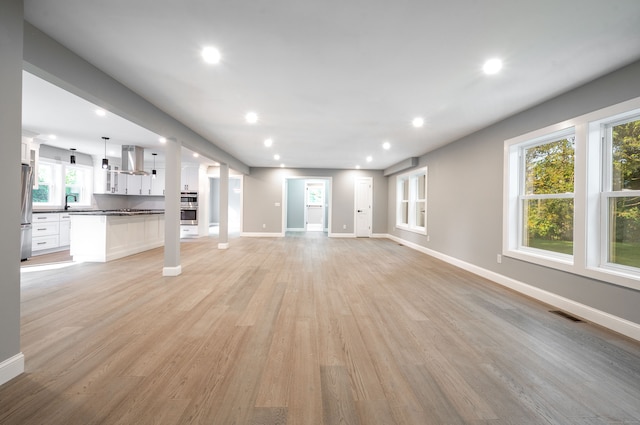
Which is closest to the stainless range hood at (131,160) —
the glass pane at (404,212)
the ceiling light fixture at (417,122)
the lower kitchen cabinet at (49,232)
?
the lower kitchen cabinet at (49,232)

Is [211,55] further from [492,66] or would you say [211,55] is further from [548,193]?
[548,193]

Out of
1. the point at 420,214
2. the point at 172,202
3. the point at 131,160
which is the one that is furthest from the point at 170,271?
the point at 420,214

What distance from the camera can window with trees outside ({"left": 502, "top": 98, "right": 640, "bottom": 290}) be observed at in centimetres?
264

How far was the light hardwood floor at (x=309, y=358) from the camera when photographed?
148 centimetres

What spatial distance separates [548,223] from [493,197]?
2.68 feet

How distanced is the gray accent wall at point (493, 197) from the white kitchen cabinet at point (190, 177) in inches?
275

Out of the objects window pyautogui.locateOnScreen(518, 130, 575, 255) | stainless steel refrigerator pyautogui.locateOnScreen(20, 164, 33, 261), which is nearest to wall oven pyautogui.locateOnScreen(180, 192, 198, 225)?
stainless steel refrigerator pyautogui.locateOnScreen(20, 164, 33, 261)

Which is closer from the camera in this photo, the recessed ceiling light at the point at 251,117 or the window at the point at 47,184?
the recessed ceiling light at the point at 251,117

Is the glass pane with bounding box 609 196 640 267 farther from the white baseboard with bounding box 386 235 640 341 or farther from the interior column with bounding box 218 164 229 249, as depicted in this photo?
the interior column with bounding box 218 164 229 249

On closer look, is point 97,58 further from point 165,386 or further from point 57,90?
point 165,386

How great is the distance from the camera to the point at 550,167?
11.8ft

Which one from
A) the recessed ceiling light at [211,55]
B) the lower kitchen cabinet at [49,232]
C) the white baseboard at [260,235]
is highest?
the recessed ceiling light at [211,55]

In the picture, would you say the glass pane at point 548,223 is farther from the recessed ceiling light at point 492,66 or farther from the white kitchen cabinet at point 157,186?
the white kitchen cabinet at point 157,186

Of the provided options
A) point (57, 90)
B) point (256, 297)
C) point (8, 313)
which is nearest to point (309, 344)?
point (256, 297)
